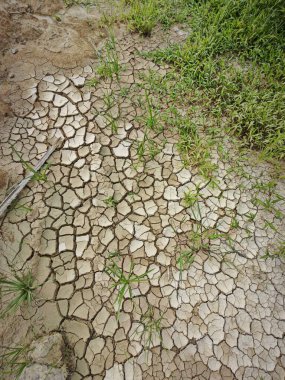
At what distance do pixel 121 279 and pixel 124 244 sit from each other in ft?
0.93

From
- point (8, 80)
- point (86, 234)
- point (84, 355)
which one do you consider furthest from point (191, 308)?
point (8, 80)

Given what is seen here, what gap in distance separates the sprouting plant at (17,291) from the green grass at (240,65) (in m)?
2.07

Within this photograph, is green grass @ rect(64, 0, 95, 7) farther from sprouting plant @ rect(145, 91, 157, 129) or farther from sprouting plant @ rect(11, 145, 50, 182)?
sprouting plant @ rect(11, 145, 50, 182)

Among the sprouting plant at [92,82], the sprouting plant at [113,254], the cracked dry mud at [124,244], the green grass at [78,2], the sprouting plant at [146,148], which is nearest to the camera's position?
the cracked dry mud at [124,244]

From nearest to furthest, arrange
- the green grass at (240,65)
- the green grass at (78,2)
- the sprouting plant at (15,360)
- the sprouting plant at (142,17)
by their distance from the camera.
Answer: the sprouting plant at (15,360)
the green grass at (240,65)
the sprouting plant at (142,17)
the green grass at (78,2)

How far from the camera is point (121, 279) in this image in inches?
68.8

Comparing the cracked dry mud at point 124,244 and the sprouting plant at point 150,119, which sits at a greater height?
the sprouting plant at point 150,119

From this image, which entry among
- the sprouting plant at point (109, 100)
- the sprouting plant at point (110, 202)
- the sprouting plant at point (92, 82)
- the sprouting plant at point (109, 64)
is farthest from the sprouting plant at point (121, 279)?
the sprouting plant at point (109, 64)

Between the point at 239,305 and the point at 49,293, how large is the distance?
1302 millimetres

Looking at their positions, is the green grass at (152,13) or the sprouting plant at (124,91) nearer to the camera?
the sprouting plant at (124,91)

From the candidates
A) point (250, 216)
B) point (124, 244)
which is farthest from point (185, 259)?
point (250, 216)

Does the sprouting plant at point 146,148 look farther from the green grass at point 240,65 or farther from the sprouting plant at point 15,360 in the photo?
the sprouting plant at point 15,360

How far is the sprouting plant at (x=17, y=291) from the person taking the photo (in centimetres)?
169

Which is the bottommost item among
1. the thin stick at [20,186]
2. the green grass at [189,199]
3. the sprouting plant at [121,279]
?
the sprouting plant at [121,279]
